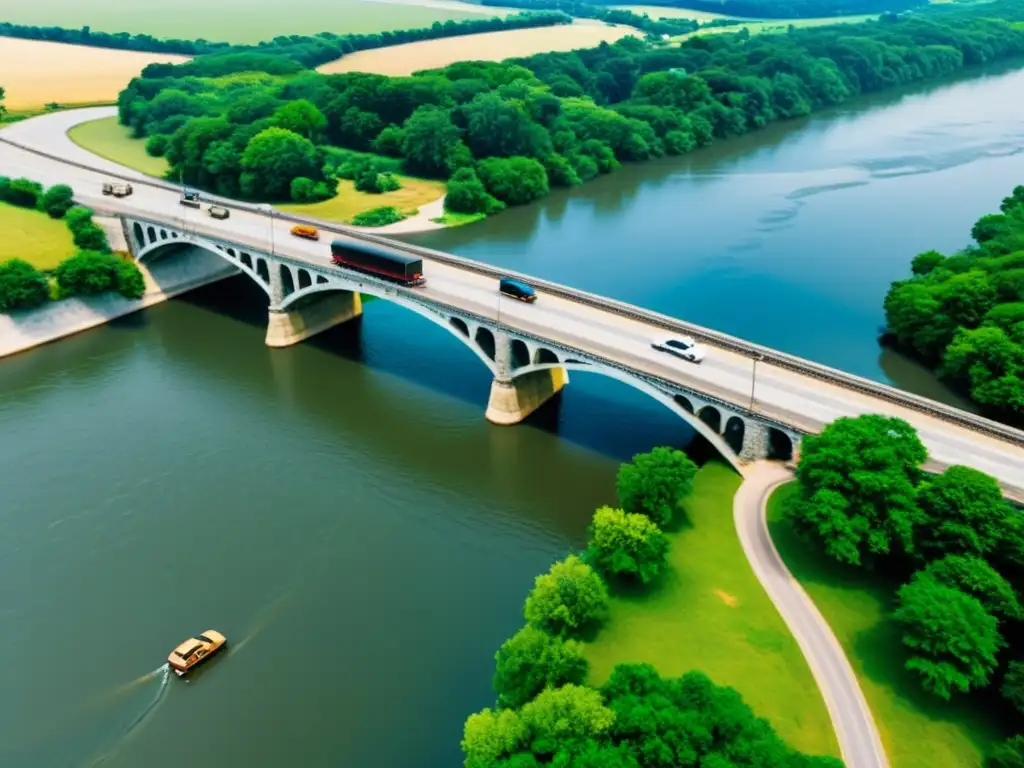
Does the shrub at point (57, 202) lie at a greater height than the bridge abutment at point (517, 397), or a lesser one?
greater

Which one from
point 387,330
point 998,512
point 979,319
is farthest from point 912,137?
point 998,512

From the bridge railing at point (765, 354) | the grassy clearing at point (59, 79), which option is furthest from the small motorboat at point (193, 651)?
the grassy clearing at point (59, 79)

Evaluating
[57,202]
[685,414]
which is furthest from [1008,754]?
[57,202]

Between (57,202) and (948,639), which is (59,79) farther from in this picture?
(948,639)

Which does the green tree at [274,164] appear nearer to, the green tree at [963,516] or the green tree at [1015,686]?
the green tree at [963,516]

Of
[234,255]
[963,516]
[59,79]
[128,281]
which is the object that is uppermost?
[59,79]
